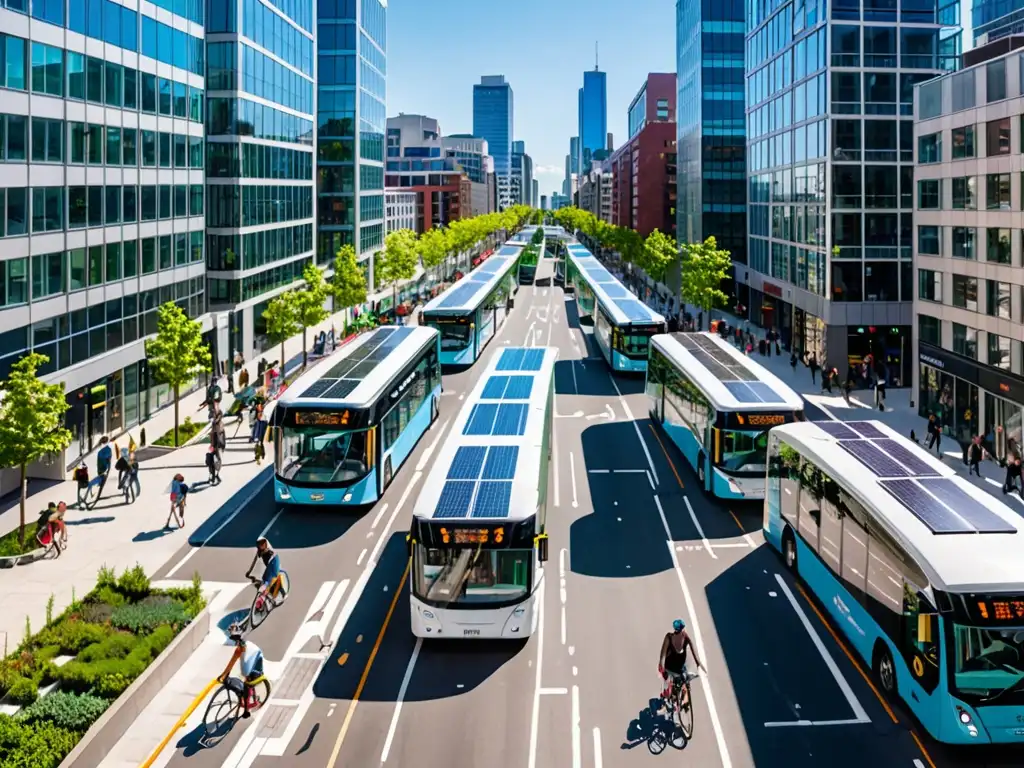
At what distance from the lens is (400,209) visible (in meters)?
179

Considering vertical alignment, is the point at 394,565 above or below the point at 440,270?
below

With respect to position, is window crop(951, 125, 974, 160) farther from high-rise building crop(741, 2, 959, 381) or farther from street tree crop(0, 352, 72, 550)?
street tree crop(0, 352, 72, 550)

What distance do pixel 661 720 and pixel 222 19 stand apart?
5198 cm

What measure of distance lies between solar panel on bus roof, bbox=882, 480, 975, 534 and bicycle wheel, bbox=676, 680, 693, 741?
500cm

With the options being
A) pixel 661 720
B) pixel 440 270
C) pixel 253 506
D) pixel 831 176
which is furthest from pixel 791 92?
pixel 440 270

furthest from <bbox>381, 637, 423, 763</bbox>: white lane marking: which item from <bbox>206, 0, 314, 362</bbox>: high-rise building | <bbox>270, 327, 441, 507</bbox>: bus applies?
<bbox>206, 0, 314, 362</bbox>: high-rise building

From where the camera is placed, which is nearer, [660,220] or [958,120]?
[958,120]

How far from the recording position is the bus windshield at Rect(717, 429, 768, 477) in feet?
87.7

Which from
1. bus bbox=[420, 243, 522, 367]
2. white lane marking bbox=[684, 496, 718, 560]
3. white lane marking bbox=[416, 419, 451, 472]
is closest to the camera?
white lane marking bbox=[684, 496, 718, 560]

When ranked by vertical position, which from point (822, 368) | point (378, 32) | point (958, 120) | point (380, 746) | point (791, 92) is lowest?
point (380, 746)

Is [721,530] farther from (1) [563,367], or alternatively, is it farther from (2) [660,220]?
(2) [660,220]

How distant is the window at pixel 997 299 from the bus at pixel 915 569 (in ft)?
54.8

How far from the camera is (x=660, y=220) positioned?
482ft

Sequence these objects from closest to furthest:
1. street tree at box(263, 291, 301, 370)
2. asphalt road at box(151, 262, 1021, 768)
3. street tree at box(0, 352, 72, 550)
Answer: asphalt road at box(151, 262, 1021, 768), street tree at box(0, 352, 72, 550), street tree at box(263, 291, 301, 370)
